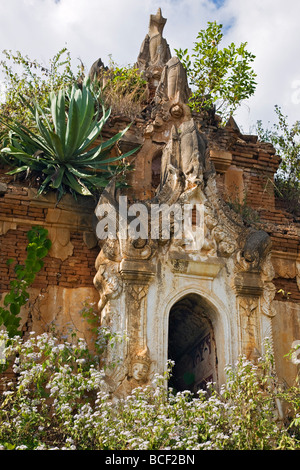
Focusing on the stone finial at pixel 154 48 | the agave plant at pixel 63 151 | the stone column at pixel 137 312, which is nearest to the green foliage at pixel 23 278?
the agave plant at pixel 63 151

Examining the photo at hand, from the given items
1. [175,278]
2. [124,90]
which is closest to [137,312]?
[175,278]

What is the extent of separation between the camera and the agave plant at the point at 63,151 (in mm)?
10977

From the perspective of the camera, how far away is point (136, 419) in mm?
8125

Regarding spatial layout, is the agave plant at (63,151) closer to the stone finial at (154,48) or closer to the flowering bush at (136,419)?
the flowering bush at (136,419)

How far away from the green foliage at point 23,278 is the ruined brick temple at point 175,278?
0.57 ft

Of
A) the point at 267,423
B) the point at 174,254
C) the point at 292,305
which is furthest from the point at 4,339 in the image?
the point at 292,305

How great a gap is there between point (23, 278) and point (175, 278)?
7.15 feet

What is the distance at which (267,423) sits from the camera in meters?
8.41

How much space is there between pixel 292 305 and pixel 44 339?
448 centimetres

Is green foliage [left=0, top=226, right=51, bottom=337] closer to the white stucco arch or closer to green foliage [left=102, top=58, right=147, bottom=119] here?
the white stucco arch

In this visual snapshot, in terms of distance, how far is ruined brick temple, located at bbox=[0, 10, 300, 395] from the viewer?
995 centimetres

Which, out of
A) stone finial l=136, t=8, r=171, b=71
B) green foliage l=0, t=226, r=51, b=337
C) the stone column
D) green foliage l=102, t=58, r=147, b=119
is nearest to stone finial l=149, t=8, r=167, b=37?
stone finial l=136, t=8, r=171, b=71

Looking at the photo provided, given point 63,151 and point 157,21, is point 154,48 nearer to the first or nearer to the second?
point 157,21

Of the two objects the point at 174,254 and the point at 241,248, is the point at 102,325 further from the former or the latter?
the point at 241,248
